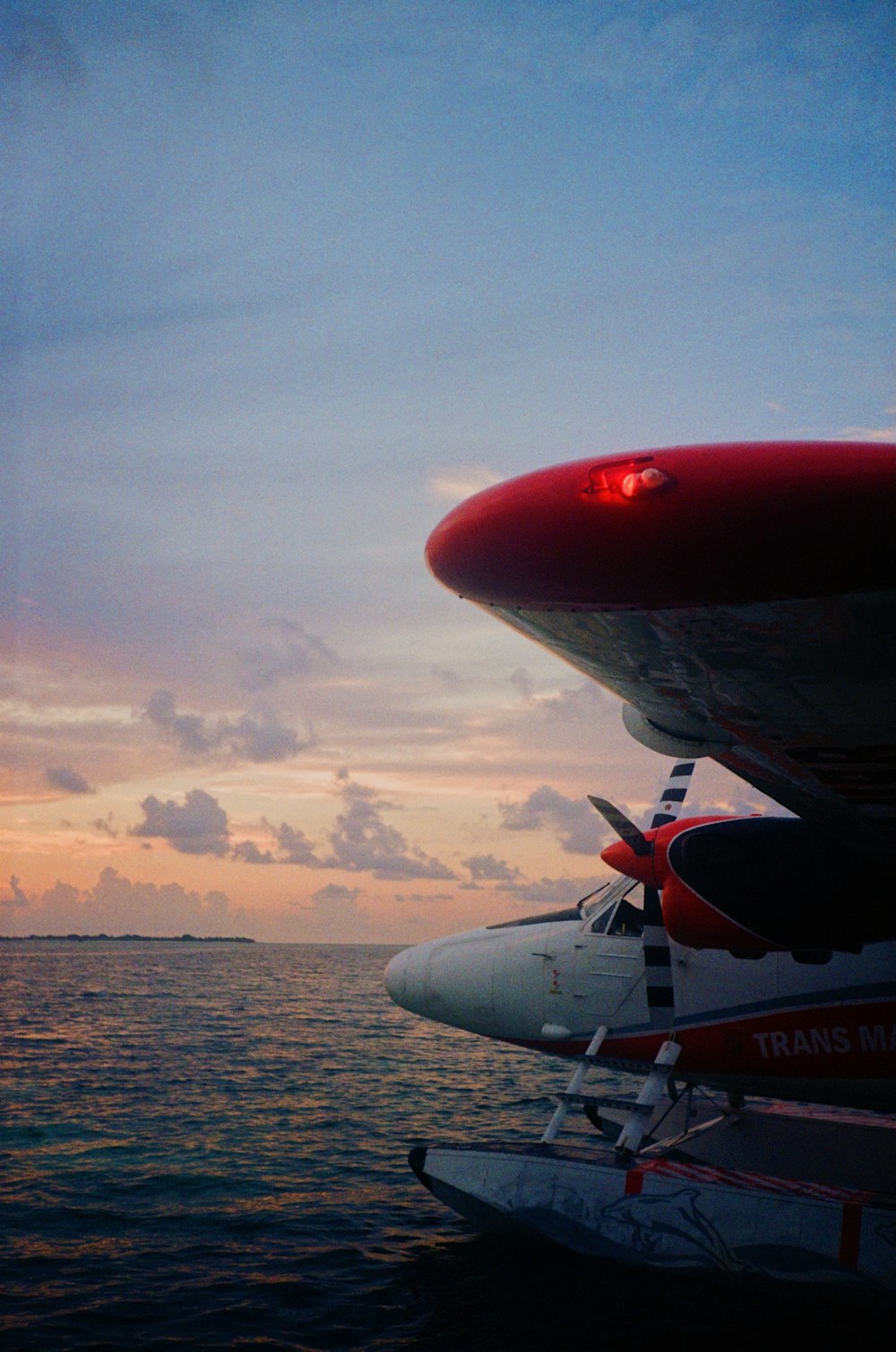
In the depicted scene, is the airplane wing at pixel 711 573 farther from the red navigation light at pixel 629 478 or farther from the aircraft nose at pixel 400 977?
the aircraft nose at pixel 400 977

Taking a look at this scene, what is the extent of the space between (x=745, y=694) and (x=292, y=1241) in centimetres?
1010

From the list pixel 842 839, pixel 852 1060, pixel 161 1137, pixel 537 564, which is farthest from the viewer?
pixel 161 1137

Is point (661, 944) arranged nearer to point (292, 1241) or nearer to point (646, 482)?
point (292, 1241)

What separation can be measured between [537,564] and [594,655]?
40.2 inches

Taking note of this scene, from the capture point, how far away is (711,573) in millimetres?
3414

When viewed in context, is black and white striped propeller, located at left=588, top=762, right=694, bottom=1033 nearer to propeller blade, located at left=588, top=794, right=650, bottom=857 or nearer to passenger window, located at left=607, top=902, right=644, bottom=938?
passenger window, located at left=607, top=902, right=644, bottom=938

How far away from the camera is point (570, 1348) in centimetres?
854

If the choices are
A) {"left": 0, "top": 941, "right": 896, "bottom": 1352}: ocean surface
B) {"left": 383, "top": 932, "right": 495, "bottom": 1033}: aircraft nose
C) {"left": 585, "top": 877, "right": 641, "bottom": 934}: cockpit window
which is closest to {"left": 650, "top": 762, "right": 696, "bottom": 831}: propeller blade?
{"left": 585, "top": 877, "right": 641, "bottom": 934}: cockpit window

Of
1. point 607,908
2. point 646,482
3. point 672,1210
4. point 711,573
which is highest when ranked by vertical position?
point 646,482

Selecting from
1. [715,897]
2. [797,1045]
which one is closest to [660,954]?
[797,1045]

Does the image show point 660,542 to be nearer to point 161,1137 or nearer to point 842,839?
point 842,839

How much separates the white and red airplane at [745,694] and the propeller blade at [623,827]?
23mm

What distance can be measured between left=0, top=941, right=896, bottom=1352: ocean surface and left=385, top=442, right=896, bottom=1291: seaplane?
2.11 feet

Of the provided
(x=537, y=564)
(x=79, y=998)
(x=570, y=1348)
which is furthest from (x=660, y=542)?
(x=79, y=998)
